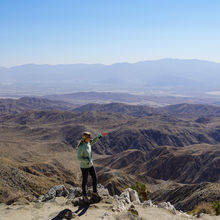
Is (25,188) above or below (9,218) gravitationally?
below

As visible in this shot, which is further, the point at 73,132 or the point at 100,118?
the point at 100,118

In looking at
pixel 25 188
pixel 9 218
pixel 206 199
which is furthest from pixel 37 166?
pixel 9 218

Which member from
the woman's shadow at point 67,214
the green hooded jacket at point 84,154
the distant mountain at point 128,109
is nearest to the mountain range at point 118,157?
the woman's shadow at point 67,214

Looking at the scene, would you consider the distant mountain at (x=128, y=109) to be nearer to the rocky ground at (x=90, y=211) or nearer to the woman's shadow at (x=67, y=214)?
the rocky ground at (x=90, y=211)

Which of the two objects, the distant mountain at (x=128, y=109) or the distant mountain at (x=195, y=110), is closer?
the distant mountain at (x=128, y=109)

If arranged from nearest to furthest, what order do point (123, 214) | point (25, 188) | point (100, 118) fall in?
point (123, 214) → point (25, 188) → point (100, 118)

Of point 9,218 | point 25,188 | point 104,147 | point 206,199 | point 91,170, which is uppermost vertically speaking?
point 91,170

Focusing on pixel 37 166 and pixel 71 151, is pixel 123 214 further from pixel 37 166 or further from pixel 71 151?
pixel 71 151

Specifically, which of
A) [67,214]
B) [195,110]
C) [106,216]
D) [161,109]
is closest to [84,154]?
[67,214]

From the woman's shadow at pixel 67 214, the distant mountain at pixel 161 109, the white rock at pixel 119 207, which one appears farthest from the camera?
the distant mountain at pixel 161 109

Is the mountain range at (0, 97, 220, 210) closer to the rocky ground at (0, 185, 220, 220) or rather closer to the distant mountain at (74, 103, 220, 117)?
the rocky ground at (0, 185, 220, 220)

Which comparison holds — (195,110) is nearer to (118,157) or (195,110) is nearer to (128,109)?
(128,109)
